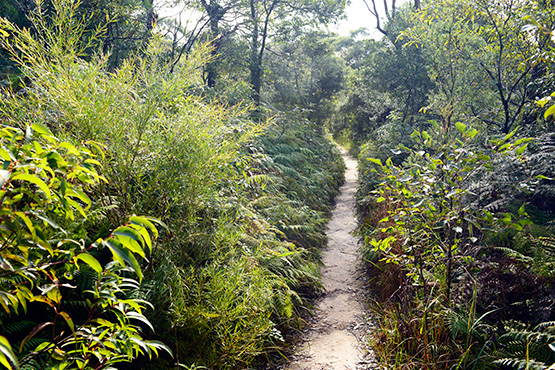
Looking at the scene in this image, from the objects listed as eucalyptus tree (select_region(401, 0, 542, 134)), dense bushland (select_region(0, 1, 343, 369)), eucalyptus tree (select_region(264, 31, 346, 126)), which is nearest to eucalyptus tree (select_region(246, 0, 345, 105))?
eucalyptus tree (select_region(264, 31, 346, 126))

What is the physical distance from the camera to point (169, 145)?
2859 millimetres

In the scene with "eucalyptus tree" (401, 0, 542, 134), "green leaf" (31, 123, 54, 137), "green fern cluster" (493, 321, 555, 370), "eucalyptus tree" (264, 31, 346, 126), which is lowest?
"green fern cluster" (493, 321, 555, 370)

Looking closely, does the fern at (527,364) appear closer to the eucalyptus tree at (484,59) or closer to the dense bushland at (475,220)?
the dense bushland at (475,220)

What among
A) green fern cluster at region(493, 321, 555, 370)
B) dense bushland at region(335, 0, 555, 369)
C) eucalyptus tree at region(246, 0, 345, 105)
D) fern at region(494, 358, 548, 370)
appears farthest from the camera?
eucalyptus tree at region(246, 0, 345, 105)

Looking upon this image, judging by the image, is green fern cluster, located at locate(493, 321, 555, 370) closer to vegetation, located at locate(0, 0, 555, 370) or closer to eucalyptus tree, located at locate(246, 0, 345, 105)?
vegetation, located at locate(0, 0, 555, 370)

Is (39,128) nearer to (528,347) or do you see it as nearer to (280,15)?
(528,347)

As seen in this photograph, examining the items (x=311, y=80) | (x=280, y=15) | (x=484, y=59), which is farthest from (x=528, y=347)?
(x=311, y=80)

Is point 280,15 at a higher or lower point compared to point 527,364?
higher

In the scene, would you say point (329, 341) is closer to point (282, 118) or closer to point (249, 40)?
point (282, 118)

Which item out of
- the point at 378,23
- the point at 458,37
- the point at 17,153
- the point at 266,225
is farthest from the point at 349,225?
the point at 378,23

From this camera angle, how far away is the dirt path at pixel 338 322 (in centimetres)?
300

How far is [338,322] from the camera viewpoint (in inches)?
145

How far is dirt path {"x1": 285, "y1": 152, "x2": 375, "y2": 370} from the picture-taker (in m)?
3.00

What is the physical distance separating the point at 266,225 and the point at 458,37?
4590 millimetres
